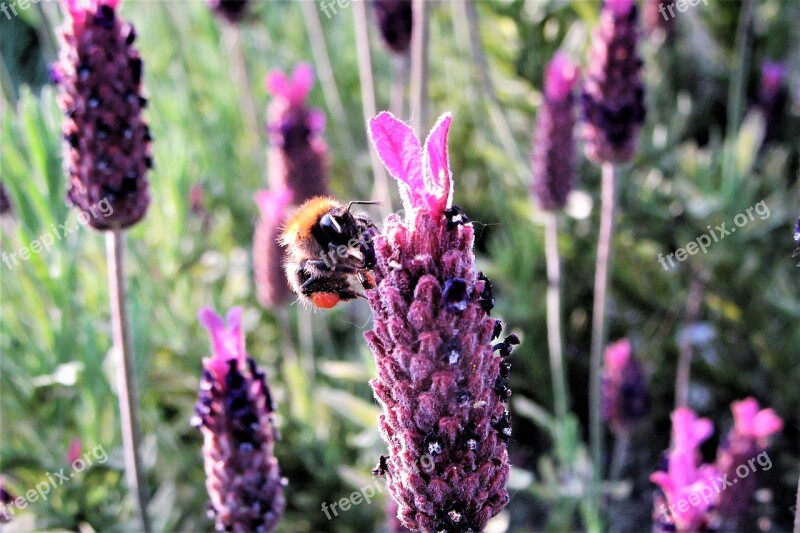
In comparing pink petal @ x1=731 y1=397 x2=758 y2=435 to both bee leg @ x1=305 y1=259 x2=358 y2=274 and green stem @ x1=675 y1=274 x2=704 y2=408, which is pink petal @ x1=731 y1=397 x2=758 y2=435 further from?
bee leg @ x1=305 y1=259 x2=358 y2=274

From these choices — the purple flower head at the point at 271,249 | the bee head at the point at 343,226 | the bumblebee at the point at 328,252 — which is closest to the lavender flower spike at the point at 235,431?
the bumblebee at the point at 328,252

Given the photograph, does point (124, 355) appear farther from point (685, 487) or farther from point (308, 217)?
point (685, 487)

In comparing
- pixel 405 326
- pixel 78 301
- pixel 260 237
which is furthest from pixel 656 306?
pixel 405 326

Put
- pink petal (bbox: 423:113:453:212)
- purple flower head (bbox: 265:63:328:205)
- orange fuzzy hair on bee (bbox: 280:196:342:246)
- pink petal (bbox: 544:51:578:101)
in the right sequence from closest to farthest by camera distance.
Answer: pink petal (bbox: 423:113:453:212) < orange fuzzy hair on bee (bbox: 280:196:342:246) < pink petal (bbox: 544:51:578:101) < purple flower head (bbox: 265:63:328:205)

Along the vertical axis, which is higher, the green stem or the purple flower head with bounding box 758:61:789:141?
the purple flower head with bounding box 758:61:789:141

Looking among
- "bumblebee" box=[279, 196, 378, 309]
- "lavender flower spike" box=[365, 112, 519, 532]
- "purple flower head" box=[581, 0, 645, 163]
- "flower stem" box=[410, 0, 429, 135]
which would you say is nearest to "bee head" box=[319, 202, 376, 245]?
"bumblebee" box=[279, 196, 378, 309]

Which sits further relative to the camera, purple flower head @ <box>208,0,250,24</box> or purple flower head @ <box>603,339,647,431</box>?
purple flower head @ <box>208,0,250,24</box>

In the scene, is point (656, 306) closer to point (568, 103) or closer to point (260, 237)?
point (568, 103)
